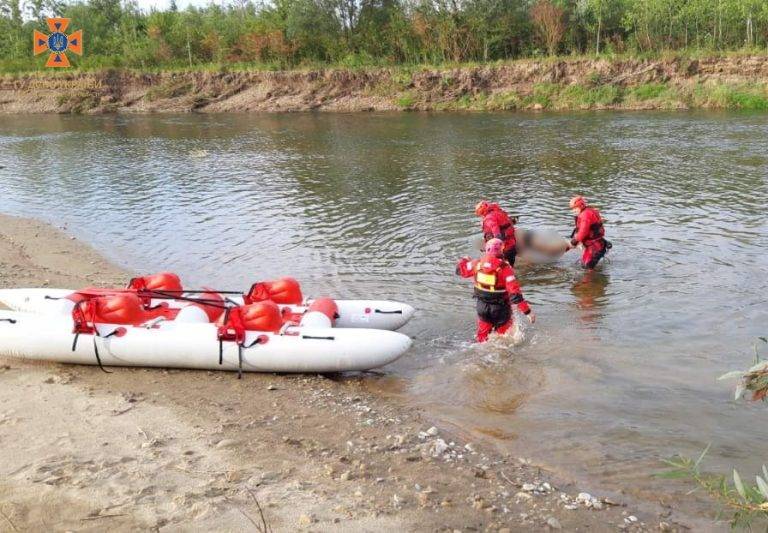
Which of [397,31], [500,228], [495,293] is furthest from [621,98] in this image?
[495,293]

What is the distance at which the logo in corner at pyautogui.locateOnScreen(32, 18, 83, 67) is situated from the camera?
159ft

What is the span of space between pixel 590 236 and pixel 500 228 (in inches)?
56.6

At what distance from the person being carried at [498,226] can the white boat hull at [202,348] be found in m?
3.24

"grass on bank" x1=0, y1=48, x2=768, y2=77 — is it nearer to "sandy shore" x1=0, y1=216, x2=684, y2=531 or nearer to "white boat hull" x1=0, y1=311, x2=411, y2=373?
"white boat hull" x1=0, y1=311, x2=411, y2=373

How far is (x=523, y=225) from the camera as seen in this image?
13.1m

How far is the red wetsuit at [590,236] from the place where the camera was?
9.92 meters

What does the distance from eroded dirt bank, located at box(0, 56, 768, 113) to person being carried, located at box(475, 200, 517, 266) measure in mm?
25046

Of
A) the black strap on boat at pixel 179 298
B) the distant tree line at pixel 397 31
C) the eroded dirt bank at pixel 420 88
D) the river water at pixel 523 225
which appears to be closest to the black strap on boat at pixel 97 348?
the black strap on boat at pixel 179 298

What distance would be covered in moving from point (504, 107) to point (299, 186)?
19958 millimetres

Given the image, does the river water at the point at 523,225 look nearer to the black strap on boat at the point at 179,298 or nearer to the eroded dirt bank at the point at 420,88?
the black strap on boat at the point at 179,298

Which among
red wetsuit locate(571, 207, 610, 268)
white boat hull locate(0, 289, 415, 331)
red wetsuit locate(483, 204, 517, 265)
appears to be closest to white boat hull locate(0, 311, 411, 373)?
white boat hull locate(0, 289, 415, 331)

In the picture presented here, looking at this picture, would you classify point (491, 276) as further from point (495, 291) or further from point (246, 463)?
point (246, 463)

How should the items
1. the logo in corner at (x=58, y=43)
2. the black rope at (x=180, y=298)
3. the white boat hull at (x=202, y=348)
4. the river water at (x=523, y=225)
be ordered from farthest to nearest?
the logo in corner at (x=58, y=43) < the black rope at (x=180, y=298) < the white boat hull at (x=202, y=348) < the river water at (x=523, y=225)

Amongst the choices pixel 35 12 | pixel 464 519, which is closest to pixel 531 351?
pixel 464 519
